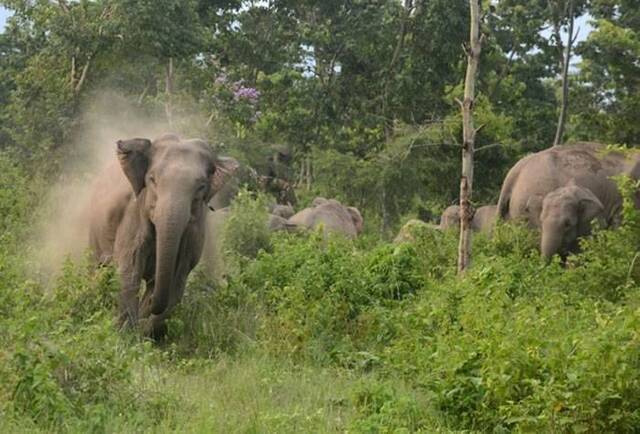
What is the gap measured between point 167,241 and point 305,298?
1.40 meters

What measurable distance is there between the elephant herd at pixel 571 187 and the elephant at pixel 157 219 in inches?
220

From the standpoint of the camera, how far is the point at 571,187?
48.6ft

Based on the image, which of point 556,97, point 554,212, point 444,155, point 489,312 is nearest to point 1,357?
point 489,312

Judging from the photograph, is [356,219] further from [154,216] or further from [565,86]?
[154,216]

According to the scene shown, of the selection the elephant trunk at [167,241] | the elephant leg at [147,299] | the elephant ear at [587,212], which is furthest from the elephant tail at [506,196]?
the elephant trunk at [167,241]

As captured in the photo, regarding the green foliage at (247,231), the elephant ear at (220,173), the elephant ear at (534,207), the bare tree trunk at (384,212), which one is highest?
the elephant ear at (220,173)

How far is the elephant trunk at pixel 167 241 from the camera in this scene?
31.0ft

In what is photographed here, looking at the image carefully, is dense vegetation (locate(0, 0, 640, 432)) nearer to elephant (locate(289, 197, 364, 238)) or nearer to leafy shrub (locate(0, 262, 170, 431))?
leafy shrub (locate(0, 262, 170, 431))

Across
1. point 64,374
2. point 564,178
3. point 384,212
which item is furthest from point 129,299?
point 384,212

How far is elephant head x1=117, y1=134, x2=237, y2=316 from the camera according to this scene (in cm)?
949

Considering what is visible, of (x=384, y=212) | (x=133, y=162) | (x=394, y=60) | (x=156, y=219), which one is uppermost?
(x=394, y=60)

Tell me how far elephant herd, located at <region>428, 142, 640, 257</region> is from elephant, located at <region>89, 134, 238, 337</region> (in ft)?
18.3

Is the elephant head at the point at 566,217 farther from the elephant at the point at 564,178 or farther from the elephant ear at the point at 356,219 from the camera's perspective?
the elephant ear at the point at 356,219

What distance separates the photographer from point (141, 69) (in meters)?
22.4
